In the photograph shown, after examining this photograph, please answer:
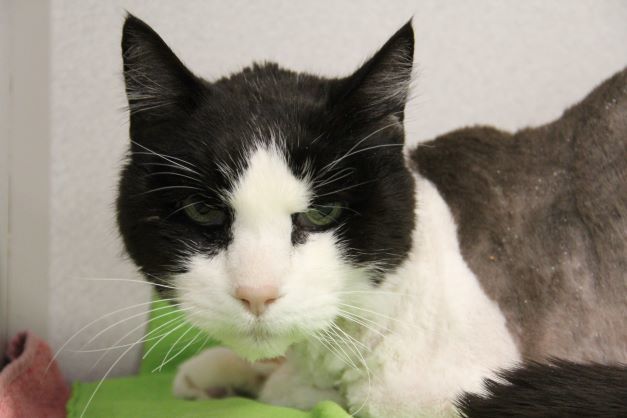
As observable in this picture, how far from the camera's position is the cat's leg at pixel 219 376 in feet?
3.88

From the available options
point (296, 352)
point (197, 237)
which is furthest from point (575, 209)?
point (197, 237)

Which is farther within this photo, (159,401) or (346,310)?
(159,401)

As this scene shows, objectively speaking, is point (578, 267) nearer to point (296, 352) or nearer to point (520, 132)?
point (520, 132)

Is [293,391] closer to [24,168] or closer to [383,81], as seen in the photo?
[383,81]

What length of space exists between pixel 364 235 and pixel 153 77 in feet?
1.26

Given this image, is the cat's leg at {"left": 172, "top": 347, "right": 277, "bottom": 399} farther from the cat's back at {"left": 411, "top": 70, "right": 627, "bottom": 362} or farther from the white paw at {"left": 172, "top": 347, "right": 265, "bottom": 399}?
the cat's back at {"left": 411, "top": 70, "right": 627, "bottom": 362}

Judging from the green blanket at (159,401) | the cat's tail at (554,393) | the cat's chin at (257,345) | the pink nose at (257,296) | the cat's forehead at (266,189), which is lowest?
the green blanket at (159,401)

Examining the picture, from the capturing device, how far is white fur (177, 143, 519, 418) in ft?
2.62

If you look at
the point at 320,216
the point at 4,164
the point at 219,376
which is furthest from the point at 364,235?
Result: the point at 4,164

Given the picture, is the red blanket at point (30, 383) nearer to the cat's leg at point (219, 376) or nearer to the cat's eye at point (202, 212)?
the cat's leg at point (219, 376)

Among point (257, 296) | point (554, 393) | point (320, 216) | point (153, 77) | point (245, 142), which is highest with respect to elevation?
point (153, 77)

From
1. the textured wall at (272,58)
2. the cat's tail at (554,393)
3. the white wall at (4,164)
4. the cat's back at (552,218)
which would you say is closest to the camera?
the cat's tail at (554,393)

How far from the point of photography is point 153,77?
0.91 meters

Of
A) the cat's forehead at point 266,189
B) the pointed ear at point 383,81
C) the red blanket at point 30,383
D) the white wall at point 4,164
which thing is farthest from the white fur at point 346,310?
the white wall at point 4,164
